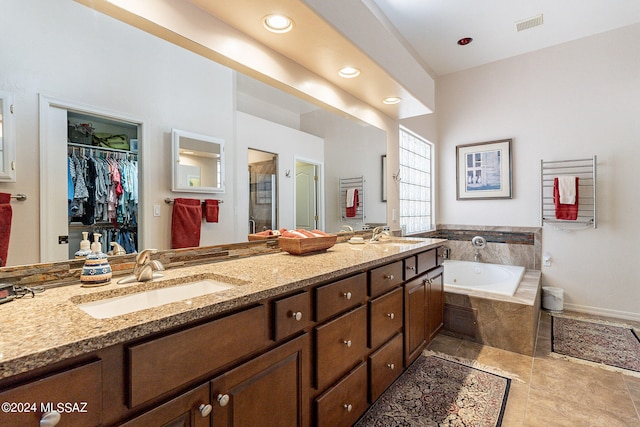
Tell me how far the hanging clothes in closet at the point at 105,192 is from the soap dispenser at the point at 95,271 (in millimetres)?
123

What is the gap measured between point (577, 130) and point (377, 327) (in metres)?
3.37

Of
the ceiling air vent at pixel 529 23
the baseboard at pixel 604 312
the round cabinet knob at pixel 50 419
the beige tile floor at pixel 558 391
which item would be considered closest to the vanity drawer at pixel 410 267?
the beige tile floor at pixel 558 391

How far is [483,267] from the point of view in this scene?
145 inches

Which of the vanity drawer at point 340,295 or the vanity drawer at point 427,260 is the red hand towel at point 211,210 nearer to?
the vanity drawer at point 340,295

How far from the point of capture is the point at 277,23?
1530 millimetres

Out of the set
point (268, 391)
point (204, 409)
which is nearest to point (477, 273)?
point (268, 391)

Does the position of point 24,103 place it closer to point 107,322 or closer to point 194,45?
point 194,45

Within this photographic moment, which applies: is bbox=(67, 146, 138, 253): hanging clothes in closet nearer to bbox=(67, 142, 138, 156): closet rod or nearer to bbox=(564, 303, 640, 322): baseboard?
bbox=(67, 142, 138, 156): closet rod

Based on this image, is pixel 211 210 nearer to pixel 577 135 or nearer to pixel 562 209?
pixel 562 209

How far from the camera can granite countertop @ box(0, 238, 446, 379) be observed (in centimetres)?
60

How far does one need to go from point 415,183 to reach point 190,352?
335 cm

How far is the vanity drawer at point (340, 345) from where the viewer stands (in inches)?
50.2

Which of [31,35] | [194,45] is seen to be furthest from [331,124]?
[31,35]

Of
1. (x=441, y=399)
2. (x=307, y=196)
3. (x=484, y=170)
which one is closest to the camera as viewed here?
(x=441, y=399)
